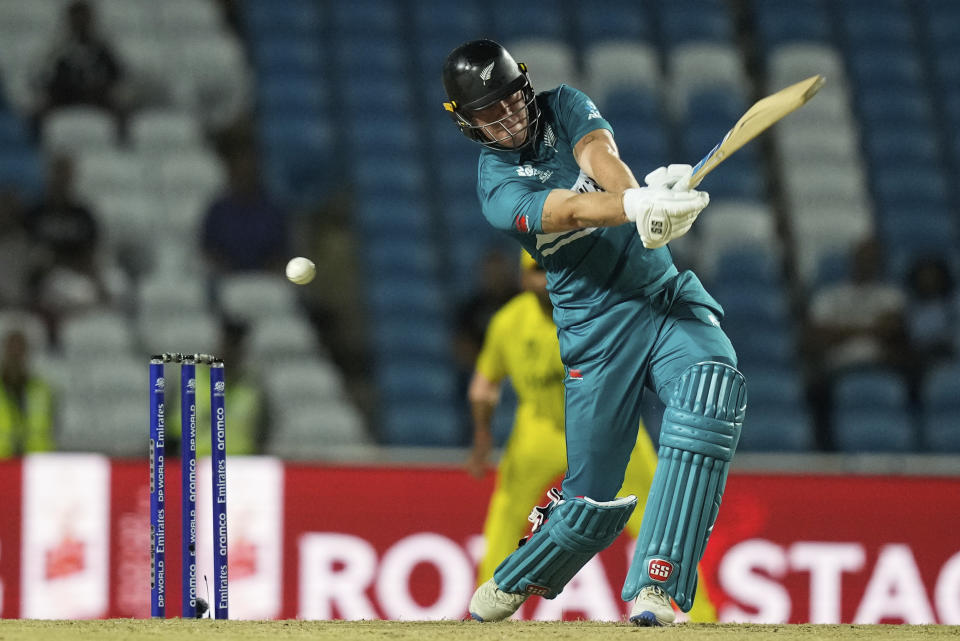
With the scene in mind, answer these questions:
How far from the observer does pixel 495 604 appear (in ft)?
16.2

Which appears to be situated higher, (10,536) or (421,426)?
(421,426)

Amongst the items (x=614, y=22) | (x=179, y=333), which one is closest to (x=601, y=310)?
(x=179, y=333)

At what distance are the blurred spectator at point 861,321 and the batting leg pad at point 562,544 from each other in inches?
196

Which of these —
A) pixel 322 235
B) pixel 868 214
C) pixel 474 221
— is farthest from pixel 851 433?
pixel 322 235

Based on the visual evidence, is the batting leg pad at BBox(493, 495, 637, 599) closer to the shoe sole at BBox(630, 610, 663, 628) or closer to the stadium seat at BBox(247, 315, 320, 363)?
the shoe sole at BBox(630, 610, 663, 628)

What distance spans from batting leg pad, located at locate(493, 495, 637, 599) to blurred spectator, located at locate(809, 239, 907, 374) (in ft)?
16.3

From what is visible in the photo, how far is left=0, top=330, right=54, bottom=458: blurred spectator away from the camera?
8039 millimetres

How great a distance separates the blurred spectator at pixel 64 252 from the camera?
8.96 meters

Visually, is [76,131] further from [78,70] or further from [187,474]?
[187,474]

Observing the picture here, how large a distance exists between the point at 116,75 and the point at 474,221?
2.64 m

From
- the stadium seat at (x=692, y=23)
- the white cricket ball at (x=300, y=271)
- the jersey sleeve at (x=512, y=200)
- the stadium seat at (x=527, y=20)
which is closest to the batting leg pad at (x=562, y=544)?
the jersey sleeve at (x=512, y=200)

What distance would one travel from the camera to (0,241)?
30.1 feet

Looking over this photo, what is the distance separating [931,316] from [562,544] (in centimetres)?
549

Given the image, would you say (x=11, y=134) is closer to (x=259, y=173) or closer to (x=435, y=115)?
(x=259, y=173)
